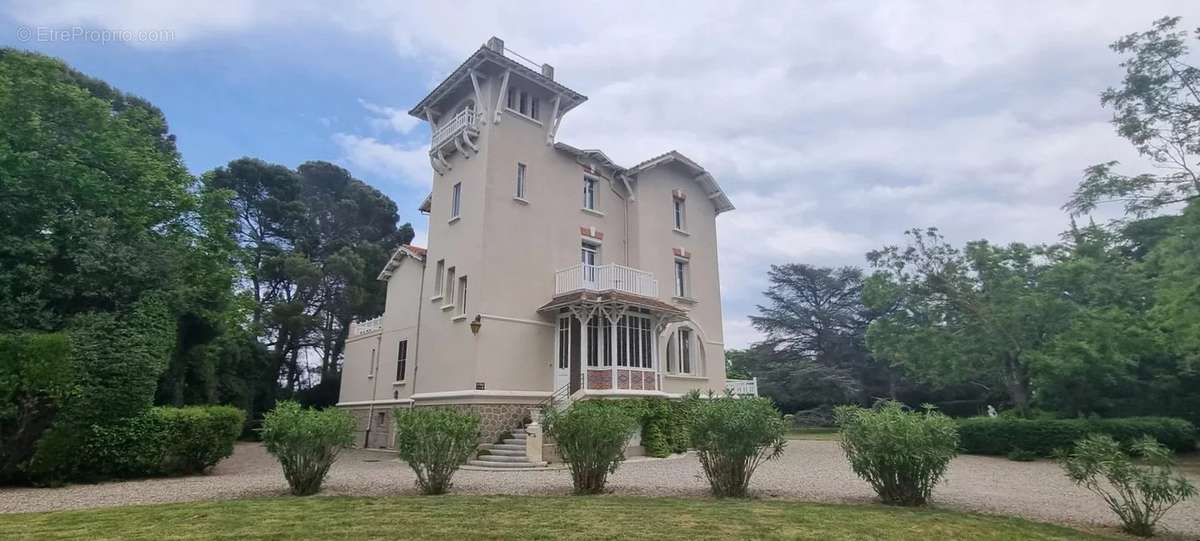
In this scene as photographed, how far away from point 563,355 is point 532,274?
2.54 metres

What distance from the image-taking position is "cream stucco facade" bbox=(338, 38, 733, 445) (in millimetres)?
16219

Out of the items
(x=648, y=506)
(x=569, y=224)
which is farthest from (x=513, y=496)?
(x=569, y=224)

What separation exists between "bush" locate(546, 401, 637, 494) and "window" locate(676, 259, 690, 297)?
1227 cm

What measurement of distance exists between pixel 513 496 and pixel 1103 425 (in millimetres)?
16930

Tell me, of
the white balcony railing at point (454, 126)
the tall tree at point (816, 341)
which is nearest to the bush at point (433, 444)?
the white balcony railing at point (454, 126)

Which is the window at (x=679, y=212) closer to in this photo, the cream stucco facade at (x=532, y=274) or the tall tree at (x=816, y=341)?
the cream stucco facade at (x=532, y=274)

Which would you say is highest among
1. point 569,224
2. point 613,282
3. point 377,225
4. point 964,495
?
point 377,225

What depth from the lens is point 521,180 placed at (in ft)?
58.4

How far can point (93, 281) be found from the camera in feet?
36.2

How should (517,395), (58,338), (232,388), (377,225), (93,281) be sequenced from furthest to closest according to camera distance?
1. (377,225)
2. (232,388)
3. (517,395)
4. (93,281)
5. (58,338)

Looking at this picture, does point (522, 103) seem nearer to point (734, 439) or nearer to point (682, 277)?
point (682, 277)

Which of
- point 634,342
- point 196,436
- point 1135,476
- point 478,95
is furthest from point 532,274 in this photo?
point 1135,476

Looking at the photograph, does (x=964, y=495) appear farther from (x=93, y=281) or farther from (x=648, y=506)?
(x=93, y=281)

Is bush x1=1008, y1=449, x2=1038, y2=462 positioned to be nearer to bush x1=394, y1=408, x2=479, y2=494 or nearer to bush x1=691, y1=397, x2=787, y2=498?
bush x1=691, y1=397, x2=787, y2=498
